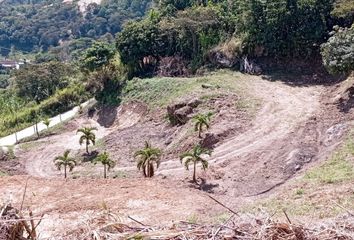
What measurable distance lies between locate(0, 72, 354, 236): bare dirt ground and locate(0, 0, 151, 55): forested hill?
9129 centimetres

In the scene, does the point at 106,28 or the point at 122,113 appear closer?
the point at 122,113

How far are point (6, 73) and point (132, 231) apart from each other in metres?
107

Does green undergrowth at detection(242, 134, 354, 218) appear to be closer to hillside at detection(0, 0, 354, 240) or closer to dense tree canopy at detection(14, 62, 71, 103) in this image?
hillside at detection(0, 0, 354, 240)

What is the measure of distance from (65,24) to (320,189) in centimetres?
12167

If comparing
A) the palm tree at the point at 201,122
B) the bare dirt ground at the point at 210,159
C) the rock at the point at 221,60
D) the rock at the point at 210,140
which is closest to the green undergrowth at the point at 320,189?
the bare dirt ground at the point at 210,159

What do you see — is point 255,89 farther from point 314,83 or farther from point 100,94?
point 100,94

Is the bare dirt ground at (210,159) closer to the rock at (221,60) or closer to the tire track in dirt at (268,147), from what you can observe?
the tire track in dirt at (268,147)

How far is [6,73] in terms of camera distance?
104 metres

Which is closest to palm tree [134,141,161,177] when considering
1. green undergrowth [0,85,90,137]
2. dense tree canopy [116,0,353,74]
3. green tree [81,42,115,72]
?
dense tree canopy [116,0,353,74]

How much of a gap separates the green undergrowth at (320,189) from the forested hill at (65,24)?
104015 millimetres

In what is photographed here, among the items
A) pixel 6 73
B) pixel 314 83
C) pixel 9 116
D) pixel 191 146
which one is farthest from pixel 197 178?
pixel 6 73

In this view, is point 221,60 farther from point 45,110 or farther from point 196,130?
point 45,110

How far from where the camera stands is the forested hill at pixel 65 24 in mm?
121625

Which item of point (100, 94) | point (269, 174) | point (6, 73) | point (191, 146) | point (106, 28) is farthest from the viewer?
point (106, 28)
